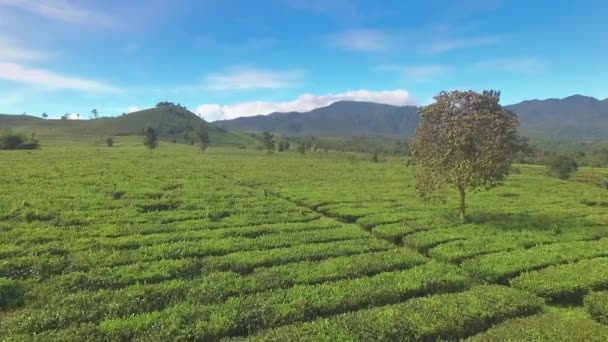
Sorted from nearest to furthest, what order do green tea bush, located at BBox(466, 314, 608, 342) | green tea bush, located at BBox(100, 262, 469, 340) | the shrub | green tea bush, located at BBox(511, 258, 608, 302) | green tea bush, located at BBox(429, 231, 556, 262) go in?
1. green tea bush, located at BBox(466, 314, 608, 342)
2. green tea bush, located at BBox(100, 262, 469, 340)
3. the shrub
4. green tea bush, located at BBox(511, 258, 608, 302)
5. green tea bush, located at BBox(429, 231, 556, 262)

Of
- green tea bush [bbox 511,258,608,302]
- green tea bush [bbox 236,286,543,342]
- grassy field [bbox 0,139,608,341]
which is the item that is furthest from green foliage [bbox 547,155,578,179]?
green tea bush [bbox 236,286,543,342]

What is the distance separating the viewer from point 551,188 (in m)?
58.6

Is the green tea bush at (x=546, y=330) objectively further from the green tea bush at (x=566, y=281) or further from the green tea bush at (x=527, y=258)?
the green tea bush at (x=527, y=258)

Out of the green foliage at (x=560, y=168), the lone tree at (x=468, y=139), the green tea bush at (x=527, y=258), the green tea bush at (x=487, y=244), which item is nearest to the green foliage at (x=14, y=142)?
the lone tree at (x=468, y=139)

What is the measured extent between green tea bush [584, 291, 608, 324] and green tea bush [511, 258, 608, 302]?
0.79 metres

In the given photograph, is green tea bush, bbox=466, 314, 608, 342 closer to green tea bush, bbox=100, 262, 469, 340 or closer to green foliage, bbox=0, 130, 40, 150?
green tea bush, bbox=100, 262, 469, 340

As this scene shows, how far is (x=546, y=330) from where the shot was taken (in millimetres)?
15617

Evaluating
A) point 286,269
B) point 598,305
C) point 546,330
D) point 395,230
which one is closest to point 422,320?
point 546,330

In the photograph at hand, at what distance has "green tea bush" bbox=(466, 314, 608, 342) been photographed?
1507 cm

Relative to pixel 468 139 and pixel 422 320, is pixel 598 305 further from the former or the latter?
pixel 468 139

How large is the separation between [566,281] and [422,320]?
31.6ft

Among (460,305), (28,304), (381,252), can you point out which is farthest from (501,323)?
(28,304)

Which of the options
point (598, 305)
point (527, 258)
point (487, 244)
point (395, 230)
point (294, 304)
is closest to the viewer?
point (294, 304)

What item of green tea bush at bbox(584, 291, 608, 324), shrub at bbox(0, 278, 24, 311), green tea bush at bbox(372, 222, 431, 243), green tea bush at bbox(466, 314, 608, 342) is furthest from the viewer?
green tea bush at bbox(372, 222, 431, 243)
